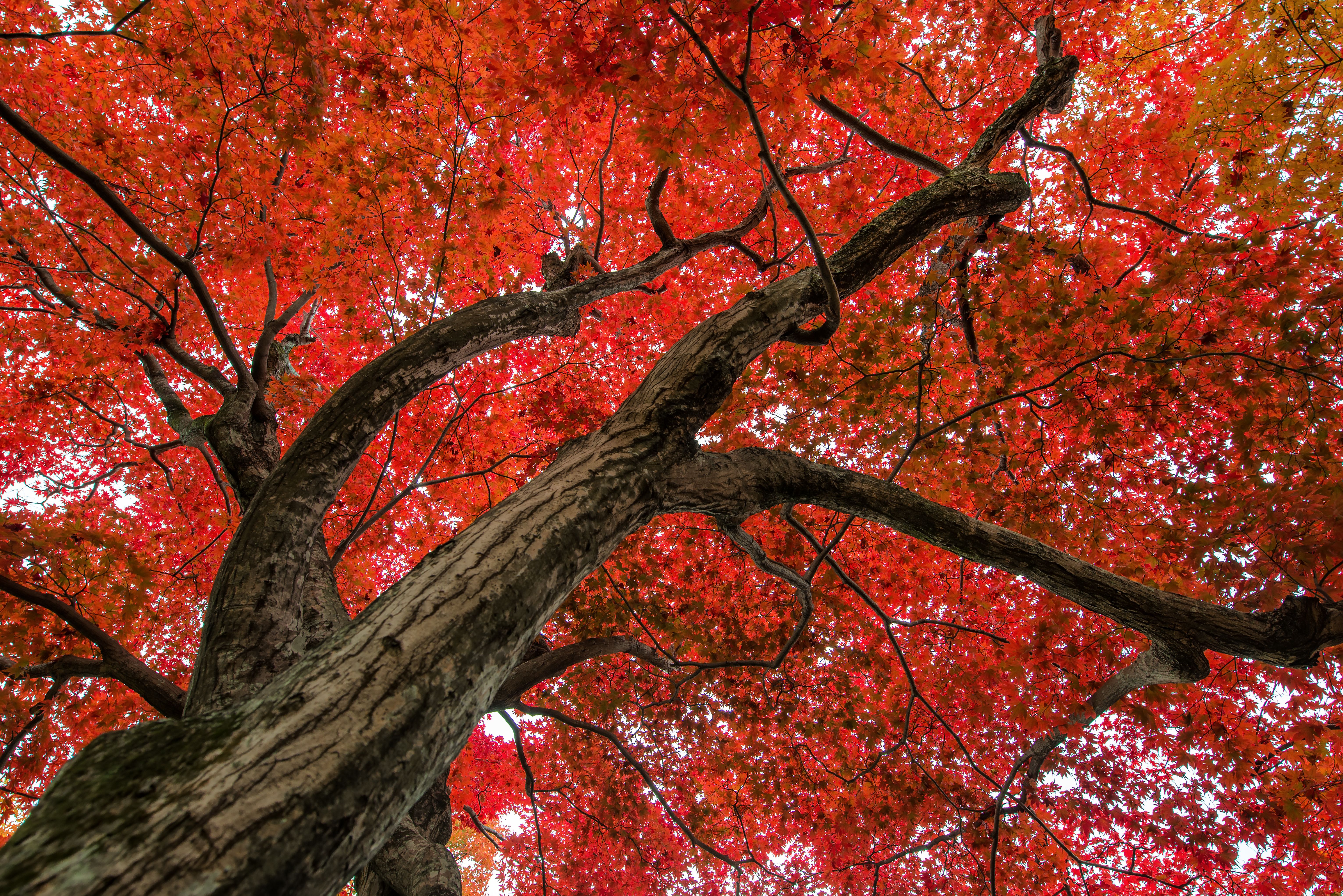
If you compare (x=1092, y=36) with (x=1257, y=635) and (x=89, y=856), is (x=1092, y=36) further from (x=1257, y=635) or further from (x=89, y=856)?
(x=89, y=856)

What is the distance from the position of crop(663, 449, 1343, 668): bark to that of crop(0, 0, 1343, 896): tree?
0.02 metres

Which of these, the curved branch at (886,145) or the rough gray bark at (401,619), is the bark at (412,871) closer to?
the rough gray bark at (401,619)

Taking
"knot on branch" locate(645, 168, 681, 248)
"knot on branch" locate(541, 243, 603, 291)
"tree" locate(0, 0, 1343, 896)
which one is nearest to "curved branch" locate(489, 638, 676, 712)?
"tree" locate(0, 0, 1343, 896)

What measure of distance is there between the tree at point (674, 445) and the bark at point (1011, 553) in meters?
0.02

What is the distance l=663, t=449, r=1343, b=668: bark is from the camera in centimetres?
246

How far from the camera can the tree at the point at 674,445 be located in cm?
206

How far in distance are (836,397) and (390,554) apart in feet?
23.5

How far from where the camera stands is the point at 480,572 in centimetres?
164

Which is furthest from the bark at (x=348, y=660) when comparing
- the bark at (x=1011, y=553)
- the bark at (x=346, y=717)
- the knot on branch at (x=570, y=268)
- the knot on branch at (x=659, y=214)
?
the knot on branch at (x=659, y=214)

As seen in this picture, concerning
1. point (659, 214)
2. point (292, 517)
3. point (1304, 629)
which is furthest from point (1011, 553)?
point (292, 517)

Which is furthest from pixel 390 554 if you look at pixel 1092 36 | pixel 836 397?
pixel 1092 36

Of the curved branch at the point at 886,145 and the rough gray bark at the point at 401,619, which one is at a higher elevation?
the curved branch at the point at 886,145

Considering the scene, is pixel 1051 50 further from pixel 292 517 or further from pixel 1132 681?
pixel 292 517

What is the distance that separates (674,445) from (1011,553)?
1779 millimetres
